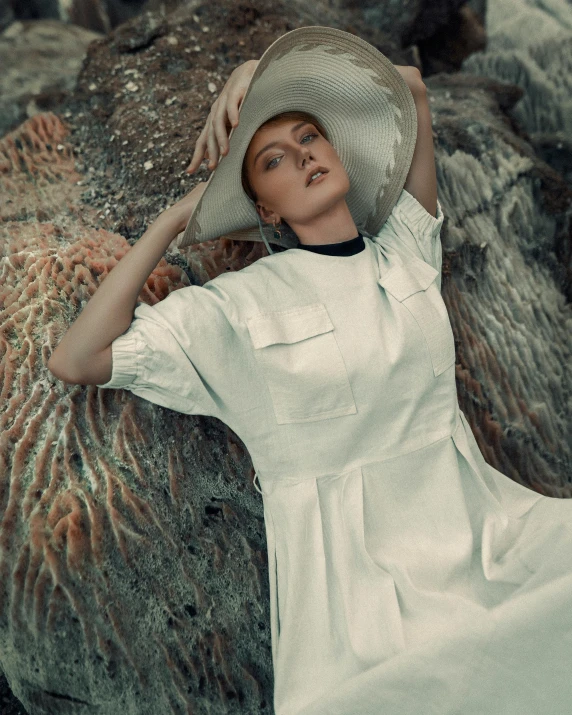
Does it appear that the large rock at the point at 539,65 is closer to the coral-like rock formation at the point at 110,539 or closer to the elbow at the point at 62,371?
the coral-like rock formation at the point at 110,539

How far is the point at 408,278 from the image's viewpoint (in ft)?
6.61

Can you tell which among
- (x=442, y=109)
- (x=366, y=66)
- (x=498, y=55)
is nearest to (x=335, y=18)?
(x=442, y=109)

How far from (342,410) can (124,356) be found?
0.60m

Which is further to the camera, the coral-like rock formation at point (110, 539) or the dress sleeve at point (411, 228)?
the dress sleeve at point (411, 228)

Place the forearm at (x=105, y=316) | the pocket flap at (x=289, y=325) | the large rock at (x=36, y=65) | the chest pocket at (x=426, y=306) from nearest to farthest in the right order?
the forearm at (x=105, y=316) → the pocket flap at (x=289, y=325) → the chest pocket at (x=426, y=306) → the large rock at (x=36, y=65)

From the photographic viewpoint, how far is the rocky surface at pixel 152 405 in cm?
187

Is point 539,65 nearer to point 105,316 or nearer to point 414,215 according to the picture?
point 414,215

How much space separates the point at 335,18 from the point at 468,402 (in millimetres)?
2251

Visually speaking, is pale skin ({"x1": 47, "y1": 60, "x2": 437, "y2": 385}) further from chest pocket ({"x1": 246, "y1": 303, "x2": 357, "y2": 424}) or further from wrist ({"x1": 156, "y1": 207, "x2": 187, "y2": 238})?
chest pocket ({"x1": 246, "y1": 303, "x2": 357, "y2": 424})

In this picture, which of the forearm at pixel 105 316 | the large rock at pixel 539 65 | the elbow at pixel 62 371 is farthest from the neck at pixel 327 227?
the large rock at pixel 539 65

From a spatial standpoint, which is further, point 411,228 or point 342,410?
point 411,228

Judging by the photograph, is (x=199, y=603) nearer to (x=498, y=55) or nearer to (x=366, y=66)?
(x=366, y=66)

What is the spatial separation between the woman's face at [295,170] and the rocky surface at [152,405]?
429mm

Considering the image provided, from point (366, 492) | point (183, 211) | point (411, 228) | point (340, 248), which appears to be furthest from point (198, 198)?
point (366, 492)
